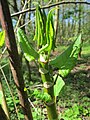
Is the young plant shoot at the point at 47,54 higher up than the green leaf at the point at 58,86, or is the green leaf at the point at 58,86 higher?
the young plant shoot at the point at 47,54

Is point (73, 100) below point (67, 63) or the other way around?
below

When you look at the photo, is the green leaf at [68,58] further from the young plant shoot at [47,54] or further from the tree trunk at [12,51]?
the tree trunk at [12,51]

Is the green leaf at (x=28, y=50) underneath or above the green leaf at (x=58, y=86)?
above

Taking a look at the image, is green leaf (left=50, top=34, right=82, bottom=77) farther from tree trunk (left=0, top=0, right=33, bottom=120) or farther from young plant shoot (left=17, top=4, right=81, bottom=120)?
tree trunk (left=0, top=0, right=33, bottom=120)

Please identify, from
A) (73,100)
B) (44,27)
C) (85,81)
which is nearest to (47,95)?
(44,27)

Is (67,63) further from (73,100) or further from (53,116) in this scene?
(73,100)

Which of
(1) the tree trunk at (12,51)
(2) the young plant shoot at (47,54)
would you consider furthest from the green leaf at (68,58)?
(1) the tree trunk at (12,51)
